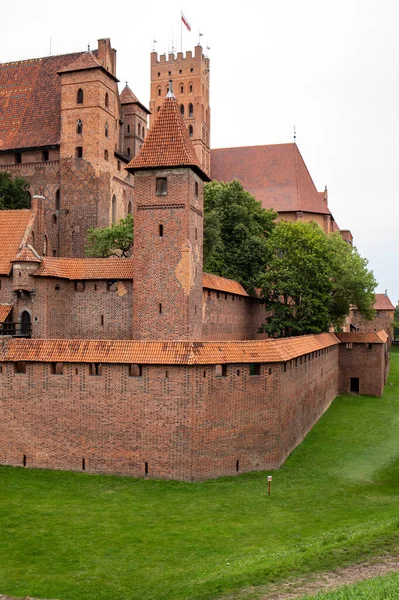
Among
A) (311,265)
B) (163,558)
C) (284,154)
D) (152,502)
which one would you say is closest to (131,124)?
(311,265)

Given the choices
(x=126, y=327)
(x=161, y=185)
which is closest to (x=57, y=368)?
(x=126, y=327)

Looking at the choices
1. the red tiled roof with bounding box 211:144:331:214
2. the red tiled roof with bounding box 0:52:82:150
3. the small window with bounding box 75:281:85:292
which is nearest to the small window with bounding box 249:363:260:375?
the small window with bounding box 75:281:85:292

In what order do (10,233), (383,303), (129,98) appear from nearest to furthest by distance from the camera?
1. (10,233)
2. (129,98)
3. (383,303)

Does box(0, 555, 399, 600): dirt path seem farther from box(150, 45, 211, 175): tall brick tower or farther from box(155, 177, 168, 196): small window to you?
box(150, 45, 211, 175): tall brick tower

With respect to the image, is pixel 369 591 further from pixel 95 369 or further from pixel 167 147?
pixel 167 147

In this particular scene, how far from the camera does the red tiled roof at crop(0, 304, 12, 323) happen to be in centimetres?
2669

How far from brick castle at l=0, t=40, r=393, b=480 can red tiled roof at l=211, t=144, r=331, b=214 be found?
20094mm

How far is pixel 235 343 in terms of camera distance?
864 inches

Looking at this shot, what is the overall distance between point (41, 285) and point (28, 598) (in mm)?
16448

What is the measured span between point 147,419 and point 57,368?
3.57 m

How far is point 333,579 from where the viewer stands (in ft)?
37.7

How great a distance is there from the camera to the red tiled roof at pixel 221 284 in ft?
100

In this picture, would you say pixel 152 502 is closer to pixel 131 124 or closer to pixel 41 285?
pixel 41 285

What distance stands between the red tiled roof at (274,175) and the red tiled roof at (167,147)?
31.9m
